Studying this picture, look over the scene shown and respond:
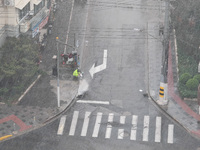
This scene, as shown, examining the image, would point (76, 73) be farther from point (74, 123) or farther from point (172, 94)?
point (172, 94)

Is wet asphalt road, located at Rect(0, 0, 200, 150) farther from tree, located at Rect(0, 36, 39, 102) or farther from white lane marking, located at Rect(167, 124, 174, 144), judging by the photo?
tree, located at Rect(0, 36, 39, 102)

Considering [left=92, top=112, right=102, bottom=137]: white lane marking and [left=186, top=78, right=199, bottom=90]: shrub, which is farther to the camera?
[left=186, top=78, right=199, bottom=90]: shrub

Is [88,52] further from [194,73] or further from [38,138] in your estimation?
[38,138]

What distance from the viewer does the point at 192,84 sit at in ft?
163

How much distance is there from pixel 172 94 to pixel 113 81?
690 centimetres

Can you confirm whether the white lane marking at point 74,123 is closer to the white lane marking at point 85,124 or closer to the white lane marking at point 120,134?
the white lane marking at point 85,124

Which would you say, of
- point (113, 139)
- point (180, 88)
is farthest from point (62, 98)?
point (180, 88)

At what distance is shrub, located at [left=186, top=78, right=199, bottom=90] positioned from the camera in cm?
4972

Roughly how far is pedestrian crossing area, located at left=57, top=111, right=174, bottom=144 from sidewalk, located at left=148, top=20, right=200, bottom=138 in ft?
5.47

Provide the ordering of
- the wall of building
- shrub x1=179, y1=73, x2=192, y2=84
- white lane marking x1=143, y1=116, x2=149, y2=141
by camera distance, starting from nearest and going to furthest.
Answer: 1. white lane marking x1=143, y1=116, x2=149, y2=141
2. shrub x1=179, y1=73, x2=192, y2=84
3. the wall of building

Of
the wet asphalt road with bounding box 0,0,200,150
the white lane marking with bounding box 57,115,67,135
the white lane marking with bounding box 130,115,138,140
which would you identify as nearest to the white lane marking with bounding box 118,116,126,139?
the wet asphalt road with bounding box 0,0,200,150

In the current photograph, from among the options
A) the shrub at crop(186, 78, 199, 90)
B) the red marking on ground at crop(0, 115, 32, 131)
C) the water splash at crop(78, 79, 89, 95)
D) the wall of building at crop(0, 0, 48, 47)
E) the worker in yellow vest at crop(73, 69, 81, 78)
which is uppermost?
the wall of building at crop(0, 0, 48, 47)

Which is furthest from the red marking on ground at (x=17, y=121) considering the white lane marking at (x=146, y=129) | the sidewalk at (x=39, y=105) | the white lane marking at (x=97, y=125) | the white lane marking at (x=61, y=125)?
the white lane marking at (x=146, y=129)

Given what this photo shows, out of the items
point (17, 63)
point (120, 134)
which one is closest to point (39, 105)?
point (17, 63)
